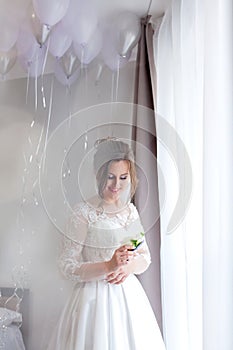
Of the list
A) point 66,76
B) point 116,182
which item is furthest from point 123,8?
point 116,182

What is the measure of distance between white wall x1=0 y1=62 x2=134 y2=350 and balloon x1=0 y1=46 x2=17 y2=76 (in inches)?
2.0

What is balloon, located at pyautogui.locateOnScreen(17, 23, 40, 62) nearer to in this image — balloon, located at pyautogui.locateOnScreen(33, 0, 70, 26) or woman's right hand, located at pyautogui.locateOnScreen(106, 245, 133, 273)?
balloon, located at pyautogui.locateOnScreen(33, 0, 70, 26)

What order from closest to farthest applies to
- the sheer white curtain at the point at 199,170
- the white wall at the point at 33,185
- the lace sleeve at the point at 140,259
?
the sheer white curtain at the point at 199,170 < the lace sleeve at the point at 140,259 < the white wall at the point at 33,185

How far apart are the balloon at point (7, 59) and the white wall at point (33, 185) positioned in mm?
51

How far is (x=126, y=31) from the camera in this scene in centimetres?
168

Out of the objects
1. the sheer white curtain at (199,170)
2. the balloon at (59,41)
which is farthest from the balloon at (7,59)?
the sheer white curtain at (199,170)

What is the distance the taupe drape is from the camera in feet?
5.10

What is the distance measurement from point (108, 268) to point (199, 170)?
0.40m

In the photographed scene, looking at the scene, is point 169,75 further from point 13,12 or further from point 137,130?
point 13,12

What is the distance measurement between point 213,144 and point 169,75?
0.57 m

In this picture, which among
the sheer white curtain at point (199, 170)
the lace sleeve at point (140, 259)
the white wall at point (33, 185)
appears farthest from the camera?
the white wall at point (33, 185)

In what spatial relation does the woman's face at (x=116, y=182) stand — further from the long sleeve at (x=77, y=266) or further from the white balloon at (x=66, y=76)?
the white balloon at (x=66, y=76)

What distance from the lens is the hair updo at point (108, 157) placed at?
1512 mm

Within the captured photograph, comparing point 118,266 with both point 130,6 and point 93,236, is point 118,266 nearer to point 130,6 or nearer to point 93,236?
point 93,236
